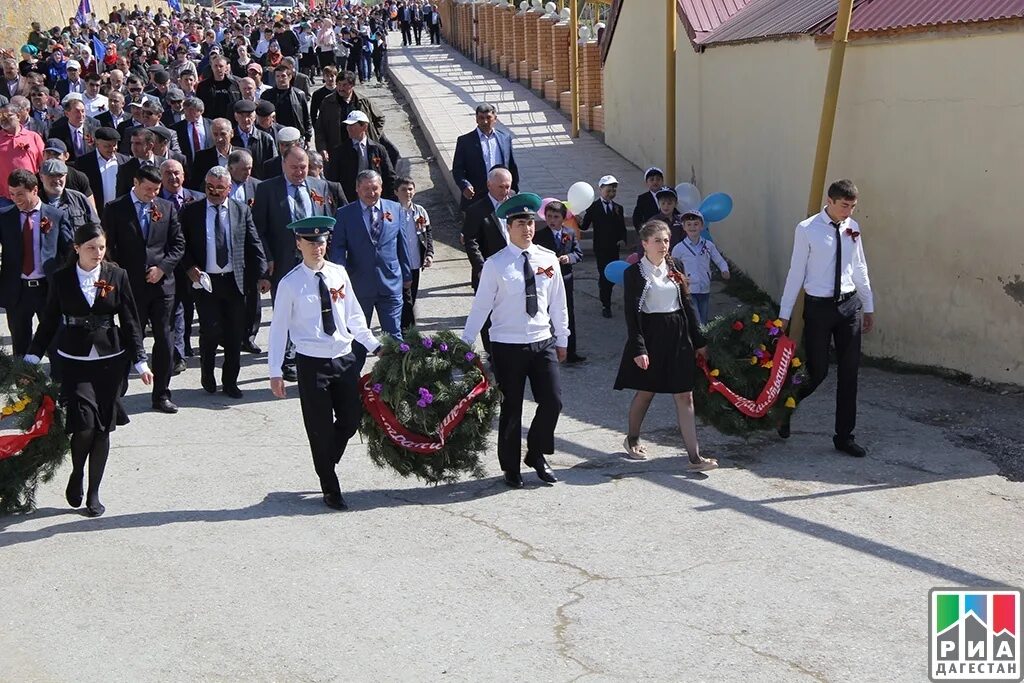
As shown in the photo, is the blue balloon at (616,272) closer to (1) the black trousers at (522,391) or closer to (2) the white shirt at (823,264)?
(2) the white shirt at (823,264)

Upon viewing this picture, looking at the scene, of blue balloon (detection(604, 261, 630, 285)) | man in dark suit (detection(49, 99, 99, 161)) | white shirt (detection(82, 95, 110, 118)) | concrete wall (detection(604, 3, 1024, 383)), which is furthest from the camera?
white shirt (detection(82, 95, 110, 118))

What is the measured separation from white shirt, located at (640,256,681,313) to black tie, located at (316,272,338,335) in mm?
1988

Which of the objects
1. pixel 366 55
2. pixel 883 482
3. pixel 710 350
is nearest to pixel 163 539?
pixel 710 350

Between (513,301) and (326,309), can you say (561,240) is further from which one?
(326,309)

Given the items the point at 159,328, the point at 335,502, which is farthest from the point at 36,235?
the point at 335,502

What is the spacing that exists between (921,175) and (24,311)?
7199mm

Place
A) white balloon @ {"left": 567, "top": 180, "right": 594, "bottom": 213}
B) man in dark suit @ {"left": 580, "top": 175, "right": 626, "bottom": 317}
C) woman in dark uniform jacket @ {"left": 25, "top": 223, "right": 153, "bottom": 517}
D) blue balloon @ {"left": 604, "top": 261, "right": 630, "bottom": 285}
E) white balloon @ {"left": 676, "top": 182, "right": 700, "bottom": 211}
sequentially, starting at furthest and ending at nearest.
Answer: white balloon @ {"left": 676, "top": 182, "right": 700, "bottom": 211}
man in dark suit @ {"left": 580, "top": 175, "right": 626, "bottom": 317}
white balloon @ {"left": 567, "top": 180, "right": 594, "bottom": 213}
blue balloon @ {"left": 604, "top": 261, "right": 630, "bottom": 285}
woman in dark uniform jacket @ {"left": 25, "top": 223, "right": 153, "bottom": 517}

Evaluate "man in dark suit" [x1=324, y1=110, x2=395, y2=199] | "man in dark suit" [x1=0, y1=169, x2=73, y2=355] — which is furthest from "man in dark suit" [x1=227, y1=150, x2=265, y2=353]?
"man in dark suit" [x1=324, y1=110, x2=395, y2=199]

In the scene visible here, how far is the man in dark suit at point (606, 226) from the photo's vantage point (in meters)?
12.9

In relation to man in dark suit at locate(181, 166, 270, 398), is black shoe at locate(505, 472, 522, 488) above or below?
below

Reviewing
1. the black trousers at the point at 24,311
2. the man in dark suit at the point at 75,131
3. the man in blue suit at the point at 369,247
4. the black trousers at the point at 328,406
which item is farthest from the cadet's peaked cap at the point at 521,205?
the man in dark suit at the point at 75,131

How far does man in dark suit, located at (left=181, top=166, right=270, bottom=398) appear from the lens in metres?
10.7

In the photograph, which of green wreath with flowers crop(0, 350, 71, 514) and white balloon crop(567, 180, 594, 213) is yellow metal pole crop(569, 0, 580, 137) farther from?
green wreath with flowers crop(0, 350, 71, 514)

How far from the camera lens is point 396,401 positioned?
319 inches
